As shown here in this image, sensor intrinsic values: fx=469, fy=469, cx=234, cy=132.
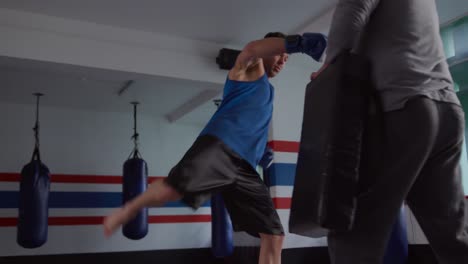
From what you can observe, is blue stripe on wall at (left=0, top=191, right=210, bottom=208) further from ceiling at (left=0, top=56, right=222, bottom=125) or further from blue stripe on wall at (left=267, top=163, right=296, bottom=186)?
blue stripe on wall at (left=267, top=163, right=296, bottom=186)

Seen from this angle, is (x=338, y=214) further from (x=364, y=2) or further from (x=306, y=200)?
(x=364, y=2)

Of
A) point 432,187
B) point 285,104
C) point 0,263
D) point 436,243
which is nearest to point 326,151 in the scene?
point 432,187

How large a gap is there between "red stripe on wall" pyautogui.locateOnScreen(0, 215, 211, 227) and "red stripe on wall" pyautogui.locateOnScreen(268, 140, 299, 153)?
2735 millimetres

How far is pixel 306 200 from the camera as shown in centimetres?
137

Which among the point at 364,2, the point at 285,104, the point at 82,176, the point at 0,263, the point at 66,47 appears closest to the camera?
the point at 364,2

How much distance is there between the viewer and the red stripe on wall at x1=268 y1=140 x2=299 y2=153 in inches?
218

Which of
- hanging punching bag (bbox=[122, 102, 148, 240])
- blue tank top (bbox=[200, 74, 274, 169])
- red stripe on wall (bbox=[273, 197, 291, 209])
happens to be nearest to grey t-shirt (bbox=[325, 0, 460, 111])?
blue tank top (bbox=[200, 74, 274, 169])

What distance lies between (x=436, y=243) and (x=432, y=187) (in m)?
0.18

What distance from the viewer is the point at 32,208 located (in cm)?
562

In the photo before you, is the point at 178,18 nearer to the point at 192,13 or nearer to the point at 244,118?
the point at 192,13

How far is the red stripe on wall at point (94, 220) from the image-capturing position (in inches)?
259

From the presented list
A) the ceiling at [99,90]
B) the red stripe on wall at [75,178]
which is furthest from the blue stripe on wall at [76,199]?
the ceiling at [99,90]

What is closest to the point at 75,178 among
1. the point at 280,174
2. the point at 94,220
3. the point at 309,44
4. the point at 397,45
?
the point at 94,220

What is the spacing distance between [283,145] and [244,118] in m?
3.16
